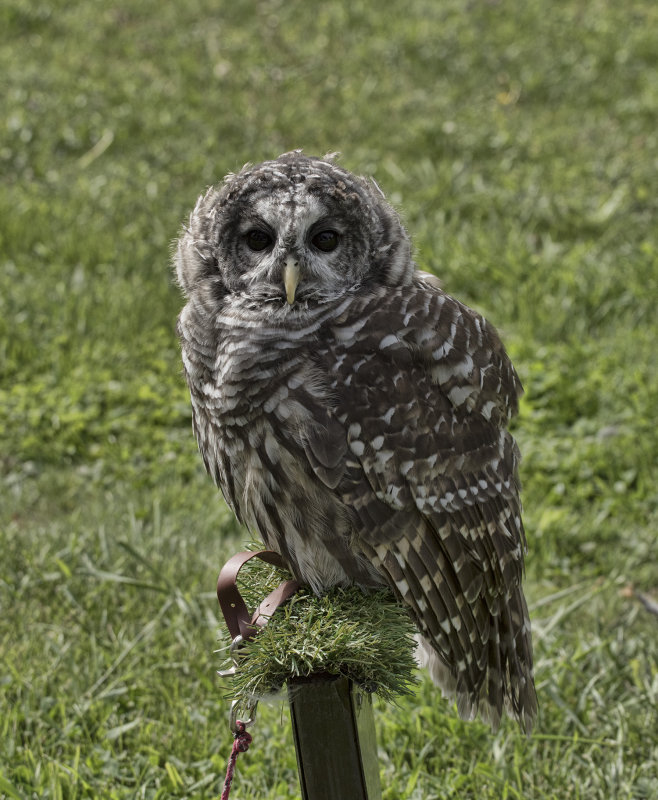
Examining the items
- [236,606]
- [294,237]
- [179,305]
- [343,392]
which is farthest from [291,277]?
[179,305]

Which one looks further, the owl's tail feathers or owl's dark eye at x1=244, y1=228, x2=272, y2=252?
the owl's tail feathers

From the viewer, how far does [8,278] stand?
5625 mm

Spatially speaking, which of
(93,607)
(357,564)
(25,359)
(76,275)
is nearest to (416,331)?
(357,564)

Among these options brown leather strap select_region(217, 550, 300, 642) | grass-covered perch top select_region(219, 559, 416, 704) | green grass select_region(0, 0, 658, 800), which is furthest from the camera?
green grass select_region(0, 0, 658, 800)

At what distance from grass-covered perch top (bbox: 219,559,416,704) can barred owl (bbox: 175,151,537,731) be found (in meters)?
0.14

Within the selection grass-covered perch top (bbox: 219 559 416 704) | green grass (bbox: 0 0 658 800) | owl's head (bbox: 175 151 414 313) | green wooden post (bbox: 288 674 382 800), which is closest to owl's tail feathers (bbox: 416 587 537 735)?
green grass (bbox: 0 0 658 800)

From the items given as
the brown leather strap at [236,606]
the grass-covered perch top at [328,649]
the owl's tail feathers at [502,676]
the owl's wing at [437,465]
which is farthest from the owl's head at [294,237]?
the owl's tail feathers at [502,676]

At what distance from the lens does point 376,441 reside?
93.4 inches

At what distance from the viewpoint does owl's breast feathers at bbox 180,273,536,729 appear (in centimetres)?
235

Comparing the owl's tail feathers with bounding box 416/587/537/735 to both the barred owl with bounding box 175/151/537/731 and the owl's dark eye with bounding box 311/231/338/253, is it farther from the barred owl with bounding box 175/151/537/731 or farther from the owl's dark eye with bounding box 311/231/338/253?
the owl's dark eye with bounding box 311/231/338/253

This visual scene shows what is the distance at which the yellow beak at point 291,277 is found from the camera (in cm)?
229

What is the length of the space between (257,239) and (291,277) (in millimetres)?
184

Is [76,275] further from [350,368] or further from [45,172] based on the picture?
[350,368]

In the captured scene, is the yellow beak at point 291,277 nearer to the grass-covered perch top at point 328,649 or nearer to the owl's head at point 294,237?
the owl's head at point 294,237
